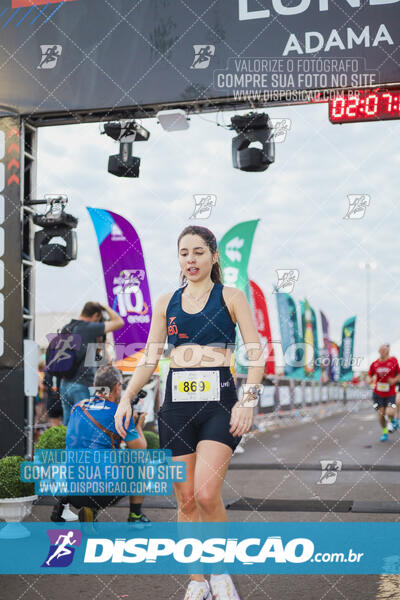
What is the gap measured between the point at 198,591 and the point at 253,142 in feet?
18.6

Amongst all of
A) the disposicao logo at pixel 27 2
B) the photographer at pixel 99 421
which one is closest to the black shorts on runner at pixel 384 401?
the photographer at pixel 99 421

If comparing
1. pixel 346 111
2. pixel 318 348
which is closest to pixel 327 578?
pixel 346 111

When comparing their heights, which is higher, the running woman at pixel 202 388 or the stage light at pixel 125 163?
the stage light at pixel 125 163

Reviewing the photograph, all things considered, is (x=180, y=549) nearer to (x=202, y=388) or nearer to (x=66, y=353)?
(x=202, y=388)

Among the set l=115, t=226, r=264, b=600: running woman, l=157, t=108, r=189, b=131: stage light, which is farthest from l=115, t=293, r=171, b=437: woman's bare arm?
l=157, t=108, r=189, b=131: stage light

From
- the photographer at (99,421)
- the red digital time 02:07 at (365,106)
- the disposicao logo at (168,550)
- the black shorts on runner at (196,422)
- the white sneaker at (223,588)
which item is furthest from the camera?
the red digital time 02:07 at (365,106)

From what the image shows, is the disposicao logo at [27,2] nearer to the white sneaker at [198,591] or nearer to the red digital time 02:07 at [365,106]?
the red digital time 02:07 at [365,106]

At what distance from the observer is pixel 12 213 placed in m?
8.14

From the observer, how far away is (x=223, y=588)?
11.1 ft

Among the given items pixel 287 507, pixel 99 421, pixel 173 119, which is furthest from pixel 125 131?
pixel 287 507

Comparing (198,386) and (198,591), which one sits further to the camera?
(198,386)

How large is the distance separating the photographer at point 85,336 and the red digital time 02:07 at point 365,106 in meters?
3.23

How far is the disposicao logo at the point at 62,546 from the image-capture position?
4641mm

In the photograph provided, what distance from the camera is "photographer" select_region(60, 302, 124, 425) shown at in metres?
7.30
